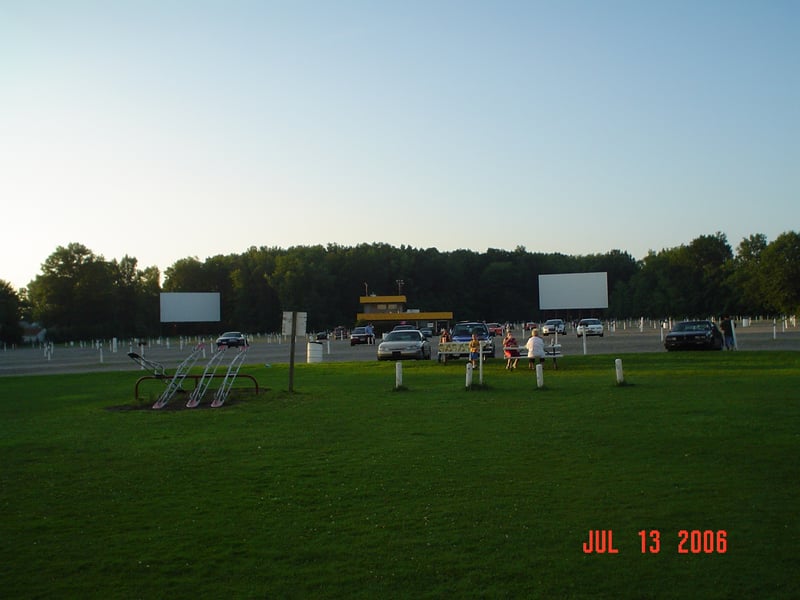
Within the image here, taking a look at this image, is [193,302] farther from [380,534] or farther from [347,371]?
[380,534]

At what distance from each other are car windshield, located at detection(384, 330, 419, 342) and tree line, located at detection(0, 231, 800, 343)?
219 ft

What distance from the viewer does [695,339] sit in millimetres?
35625

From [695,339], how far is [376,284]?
118 meters

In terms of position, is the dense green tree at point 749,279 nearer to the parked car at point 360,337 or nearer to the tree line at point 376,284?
the tree line at point 376,284

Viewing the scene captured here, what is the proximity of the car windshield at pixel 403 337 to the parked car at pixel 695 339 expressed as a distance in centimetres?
1132

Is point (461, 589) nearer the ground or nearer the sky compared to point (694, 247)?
nearer the ground

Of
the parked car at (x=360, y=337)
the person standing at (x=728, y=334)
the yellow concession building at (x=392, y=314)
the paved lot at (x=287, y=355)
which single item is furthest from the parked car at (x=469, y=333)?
the yellow concession building at (x=392, y=314)

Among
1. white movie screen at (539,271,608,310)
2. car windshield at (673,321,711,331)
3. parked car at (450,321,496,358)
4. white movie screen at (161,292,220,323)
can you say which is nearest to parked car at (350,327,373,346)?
parked car at (450,321,496,358)

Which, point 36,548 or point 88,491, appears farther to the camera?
point 88,491

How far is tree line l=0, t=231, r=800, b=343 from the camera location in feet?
358

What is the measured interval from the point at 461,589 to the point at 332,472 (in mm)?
4420

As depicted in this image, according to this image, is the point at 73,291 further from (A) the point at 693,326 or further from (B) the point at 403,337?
(A) the point at 693,326

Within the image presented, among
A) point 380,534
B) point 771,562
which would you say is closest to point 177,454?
point 380,534

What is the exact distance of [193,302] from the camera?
104562 millimetres
